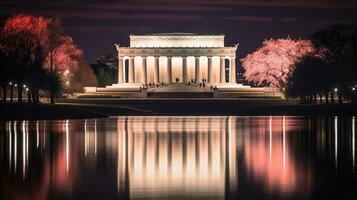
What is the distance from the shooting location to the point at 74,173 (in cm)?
3262

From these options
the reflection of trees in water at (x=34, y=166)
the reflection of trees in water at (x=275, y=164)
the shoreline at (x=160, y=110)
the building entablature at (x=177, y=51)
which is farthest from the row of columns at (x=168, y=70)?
the reflection of trees in water at (x=275, y=164)

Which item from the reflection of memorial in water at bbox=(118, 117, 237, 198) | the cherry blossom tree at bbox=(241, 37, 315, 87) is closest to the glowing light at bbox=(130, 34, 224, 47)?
the cherry blossom tree at bbox=(241, 37, 315, 87)

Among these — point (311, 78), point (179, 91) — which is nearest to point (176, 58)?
point (179, 91)

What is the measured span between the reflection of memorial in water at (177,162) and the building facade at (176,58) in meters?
120

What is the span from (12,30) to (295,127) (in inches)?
2202

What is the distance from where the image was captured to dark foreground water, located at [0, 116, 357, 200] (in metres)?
27.6

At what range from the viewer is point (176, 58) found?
180m

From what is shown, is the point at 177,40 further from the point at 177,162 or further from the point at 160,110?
the point at 177,162

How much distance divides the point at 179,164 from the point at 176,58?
145 metres

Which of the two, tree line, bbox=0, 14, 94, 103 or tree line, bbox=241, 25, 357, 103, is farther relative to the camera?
tree line, bbox=241, 25, 357, 103

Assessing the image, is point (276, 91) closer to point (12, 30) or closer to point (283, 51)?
point (283, 51)

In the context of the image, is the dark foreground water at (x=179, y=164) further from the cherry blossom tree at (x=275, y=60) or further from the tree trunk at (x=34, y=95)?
the cherry blossom tree at (x=275, y=60)

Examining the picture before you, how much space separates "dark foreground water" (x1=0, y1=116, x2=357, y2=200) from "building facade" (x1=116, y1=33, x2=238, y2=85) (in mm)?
120284

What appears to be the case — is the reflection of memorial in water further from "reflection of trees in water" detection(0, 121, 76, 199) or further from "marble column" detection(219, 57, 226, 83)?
"marble column" detection(219, 57, 226, 83)
